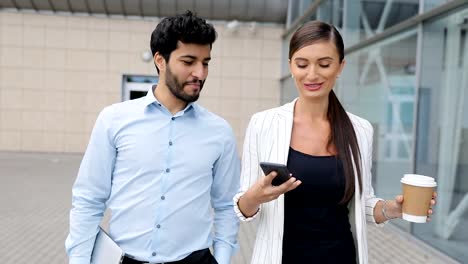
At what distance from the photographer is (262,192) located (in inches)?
58.5

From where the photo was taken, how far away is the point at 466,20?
4418 millimetres

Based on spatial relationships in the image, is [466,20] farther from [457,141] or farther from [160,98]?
[160,98]

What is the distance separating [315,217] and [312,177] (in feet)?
0.47

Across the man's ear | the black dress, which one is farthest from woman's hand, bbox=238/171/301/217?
the man's ear

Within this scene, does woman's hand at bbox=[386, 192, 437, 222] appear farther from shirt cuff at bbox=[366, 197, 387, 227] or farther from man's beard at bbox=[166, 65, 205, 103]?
man's beard at bbox=[166, 65, 205, 103]

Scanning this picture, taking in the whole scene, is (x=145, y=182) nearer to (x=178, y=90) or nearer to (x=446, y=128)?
(x=178, y=90)

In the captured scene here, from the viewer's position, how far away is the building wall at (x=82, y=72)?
1288cm

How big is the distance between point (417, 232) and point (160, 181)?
14.5 feet

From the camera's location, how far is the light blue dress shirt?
1.67m

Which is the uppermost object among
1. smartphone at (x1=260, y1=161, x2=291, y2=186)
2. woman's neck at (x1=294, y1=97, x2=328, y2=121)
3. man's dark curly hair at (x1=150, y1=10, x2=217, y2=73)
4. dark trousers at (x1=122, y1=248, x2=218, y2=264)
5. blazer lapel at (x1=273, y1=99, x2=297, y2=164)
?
man's dark curly hair at (x1=150, y1=10, x2=217, y2=73)

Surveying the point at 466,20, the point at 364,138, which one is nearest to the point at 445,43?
the point at 466,20

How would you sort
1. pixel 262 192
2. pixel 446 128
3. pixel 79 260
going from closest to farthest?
pixel 262 192, pixel 79 260, pixel 446 128

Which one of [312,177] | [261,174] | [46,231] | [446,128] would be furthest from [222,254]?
[46,231]

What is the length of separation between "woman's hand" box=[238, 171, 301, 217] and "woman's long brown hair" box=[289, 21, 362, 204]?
351 mm
